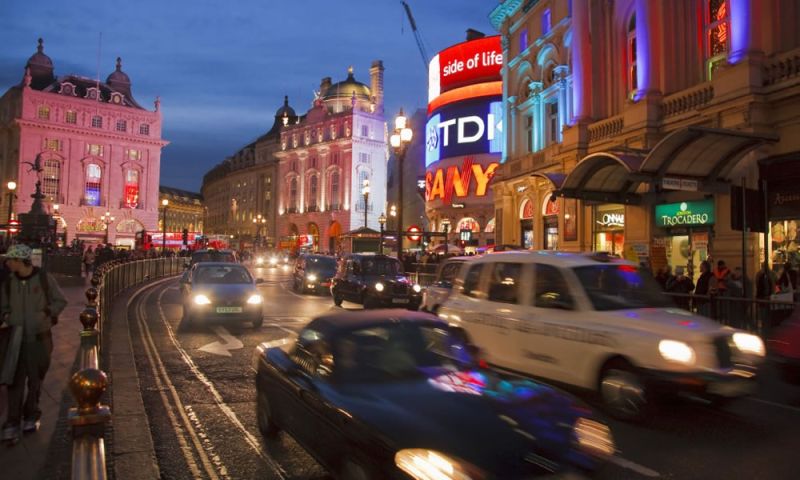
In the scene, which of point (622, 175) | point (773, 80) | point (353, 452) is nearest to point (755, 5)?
point (773, 80)

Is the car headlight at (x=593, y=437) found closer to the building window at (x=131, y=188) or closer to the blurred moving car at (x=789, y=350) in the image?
the blurred moving car at (x=789, y=350)

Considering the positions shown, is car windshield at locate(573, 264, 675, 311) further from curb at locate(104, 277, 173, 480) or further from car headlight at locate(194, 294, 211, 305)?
car headlight at locate(194, 294, 211, 305)

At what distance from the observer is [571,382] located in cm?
727

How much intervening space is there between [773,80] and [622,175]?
17.4 ft

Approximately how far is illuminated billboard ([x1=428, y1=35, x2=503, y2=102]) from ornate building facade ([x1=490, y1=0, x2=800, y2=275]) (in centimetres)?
2564

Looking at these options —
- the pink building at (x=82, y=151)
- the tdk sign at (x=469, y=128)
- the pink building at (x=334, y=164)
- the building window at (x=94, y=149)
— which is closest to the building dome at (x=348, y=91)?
the pink building at (x=334, y=164)

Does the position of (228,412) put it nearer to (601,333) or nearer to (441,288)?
(601,333)

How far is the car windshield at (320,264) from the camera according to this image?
25922 mm

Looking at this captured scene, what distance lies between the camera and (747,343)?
22.7 feet

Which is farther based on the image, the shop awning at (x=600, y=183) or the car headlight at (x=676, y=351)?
the shop awning at (x=600, y=183)

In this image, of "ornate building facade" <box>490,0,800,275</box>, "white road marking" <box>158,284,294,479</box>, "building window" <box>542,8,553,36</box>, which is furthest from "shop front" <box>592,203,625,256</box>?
"white road marking" <box>158,284,294,479</box>

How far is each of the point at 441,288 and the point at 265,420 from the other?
658 centimetres

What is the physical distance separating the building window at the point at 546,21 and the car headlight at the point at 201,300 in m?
23.1

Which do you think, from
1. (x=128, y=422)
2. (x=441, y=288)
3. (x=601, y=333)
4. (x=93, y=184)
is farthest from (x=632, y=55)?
(x=93, y=184)
